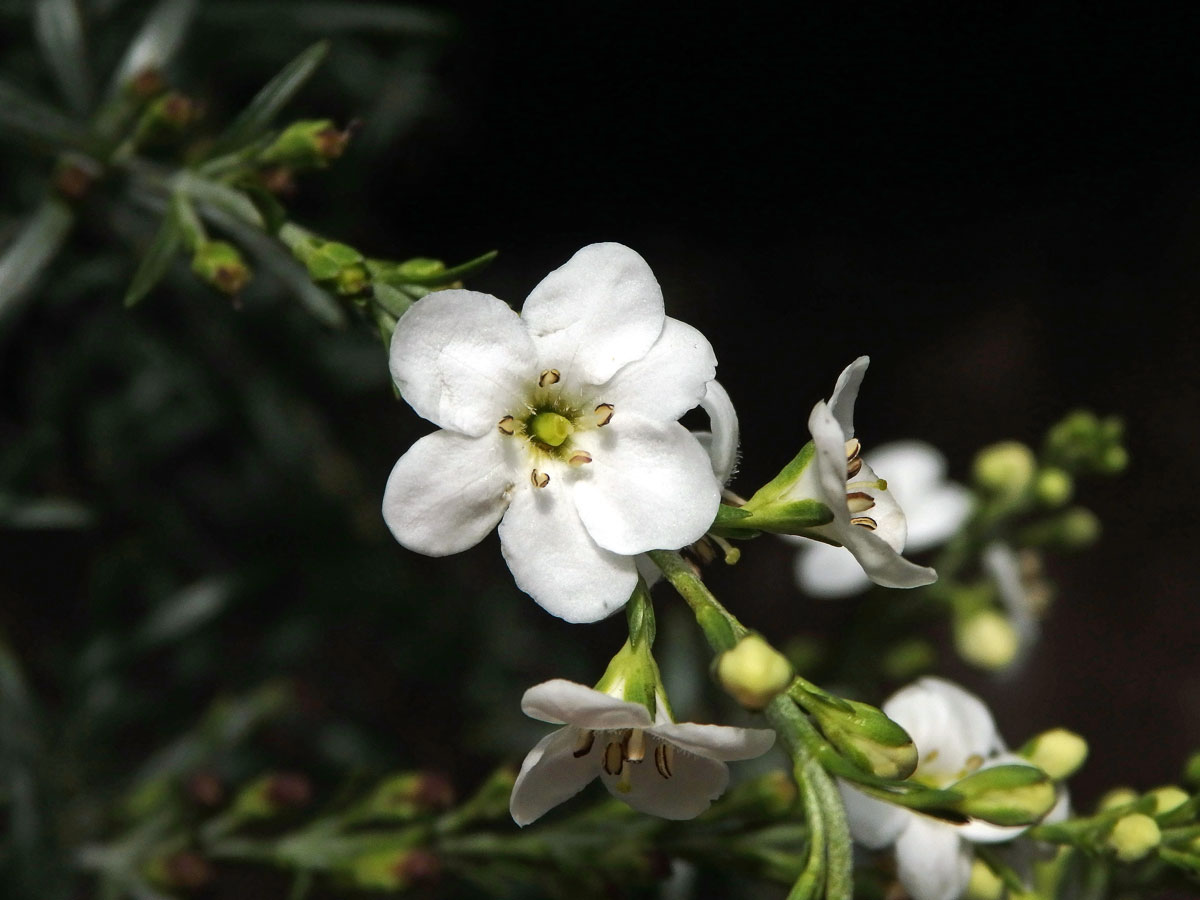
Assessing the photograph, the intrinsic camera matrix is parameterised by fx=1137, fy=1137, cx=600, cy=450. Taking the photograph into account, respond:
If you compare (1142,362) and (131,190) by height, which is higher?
(1142,362)

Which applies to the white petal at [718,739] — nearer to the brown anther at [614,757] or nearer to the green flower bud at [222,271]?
the brown anther at [614,757]

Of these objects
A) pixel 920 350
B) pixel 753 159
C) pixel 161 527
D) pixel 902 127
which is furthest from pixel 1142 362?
pixel 161 527

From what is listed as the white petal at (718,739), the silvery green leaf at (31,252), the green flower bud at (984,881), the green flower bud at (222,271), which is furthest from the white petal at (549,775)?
the silvery green leaf at (31,252)

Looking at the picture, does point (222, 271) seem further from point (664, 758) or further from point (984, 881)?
point (984, 881)

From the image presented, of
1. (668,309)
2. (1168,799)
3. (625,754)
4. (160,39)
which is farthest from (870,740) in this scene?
(668,309)

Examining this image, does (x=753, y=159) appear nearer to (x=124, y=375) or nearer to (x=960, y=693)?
(x=124, y=375)

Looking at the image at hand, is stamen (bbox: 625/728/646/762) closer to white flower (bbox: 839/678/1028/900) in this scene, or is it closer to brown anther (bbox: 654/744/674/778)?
brown anther (bbox: 654/744/674/778)
